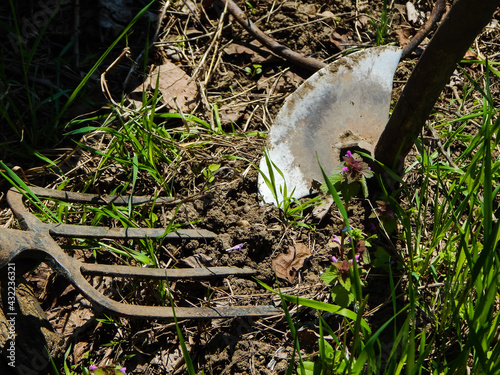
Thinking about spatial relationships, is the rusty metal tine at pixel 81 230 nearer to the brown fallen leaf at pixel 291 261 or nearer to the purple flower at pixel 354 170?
the brown fallen leaf at pixel 291 261

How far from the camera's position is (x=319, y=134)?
2.22 metres

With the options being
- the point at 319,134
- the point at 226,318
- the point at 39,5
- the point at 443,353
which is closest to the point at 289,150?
the point at 319,134

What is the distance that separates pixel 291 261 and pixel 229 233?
0.26m

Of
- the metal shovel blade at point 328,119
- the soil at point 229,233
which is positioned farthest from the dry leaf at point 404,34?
the metal shovel blade at point 328,119

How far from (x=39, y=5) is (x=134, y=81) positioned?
0.67 m

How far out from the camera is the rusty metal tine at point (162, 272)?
5.35 ft

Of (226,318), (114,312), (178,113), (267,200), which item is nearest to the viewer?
(114,312)

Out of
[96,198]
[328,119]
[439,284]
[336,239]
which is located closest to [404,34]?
[328,119]

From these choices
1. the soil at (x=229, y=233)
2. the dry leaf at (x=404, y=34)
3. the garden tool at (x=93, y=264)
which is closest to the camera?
the garden tool at (x=93, y=264)

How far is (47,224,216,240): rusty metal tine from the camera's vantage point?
1756mm

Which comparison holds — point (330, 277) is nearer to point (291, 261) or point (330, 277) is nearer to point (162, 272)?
point (291, 261)

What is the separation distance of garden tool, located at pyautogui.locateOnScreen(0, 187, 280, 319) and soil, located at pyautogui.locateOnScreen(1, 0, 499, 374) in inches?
3.3

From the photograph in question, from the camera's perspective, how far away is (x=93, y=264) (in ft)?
5.45

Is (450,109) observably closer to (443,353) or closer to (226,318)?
(443,353)
